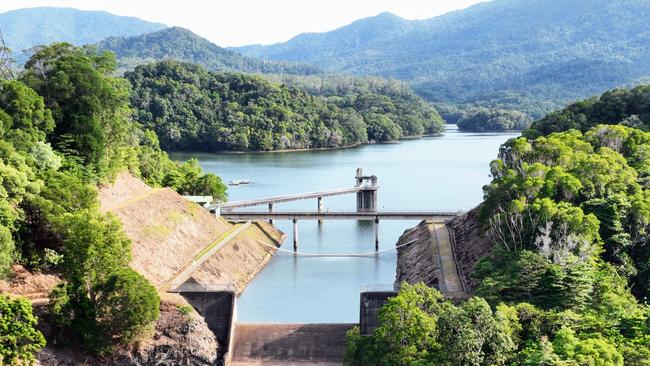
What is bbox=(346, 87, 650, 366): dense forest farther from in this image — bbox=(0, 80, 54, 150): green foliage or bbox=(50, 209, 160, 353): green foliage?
bbox=(0, 80, 54, 150): green foliage

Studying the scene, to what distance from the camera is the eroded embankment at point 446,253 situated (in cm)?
5317

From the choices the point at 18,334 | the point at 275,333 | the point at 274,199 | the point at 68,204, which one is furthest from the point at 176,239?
the point at 274,199

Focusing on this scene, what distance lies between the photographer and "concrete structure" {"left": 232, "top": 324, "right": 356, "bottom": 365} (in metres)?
46.1

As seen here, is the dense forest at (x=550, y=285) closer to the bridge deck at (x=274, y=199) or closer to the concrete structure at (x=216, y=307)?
the concrete structure at (x=216, y=307)

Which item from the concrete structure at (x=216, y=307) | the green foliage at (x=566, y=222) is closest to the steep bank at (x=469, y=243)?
the green foliage at (x=566, y=222)

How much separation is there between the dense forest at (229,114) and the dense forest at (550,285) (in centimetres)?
10596

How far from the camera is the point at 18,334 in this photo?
1501 inches

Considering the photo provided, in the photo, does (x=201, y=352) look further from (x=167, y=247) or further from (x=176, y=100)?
(x=176, y=100)

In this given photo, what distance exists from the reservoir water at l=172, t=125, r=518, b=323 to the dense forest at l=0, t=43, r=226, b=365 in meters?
12.2

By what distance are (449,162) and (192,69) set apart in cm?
7331

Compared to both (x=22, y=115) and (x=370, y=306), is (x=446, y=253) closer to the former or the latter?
(x=370, y=306)

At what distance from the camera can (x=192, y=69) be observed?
620ft

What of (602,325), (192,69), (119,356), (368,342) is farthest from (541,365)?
(192,69)

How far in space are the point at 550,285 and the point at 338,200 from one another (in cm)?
5932
